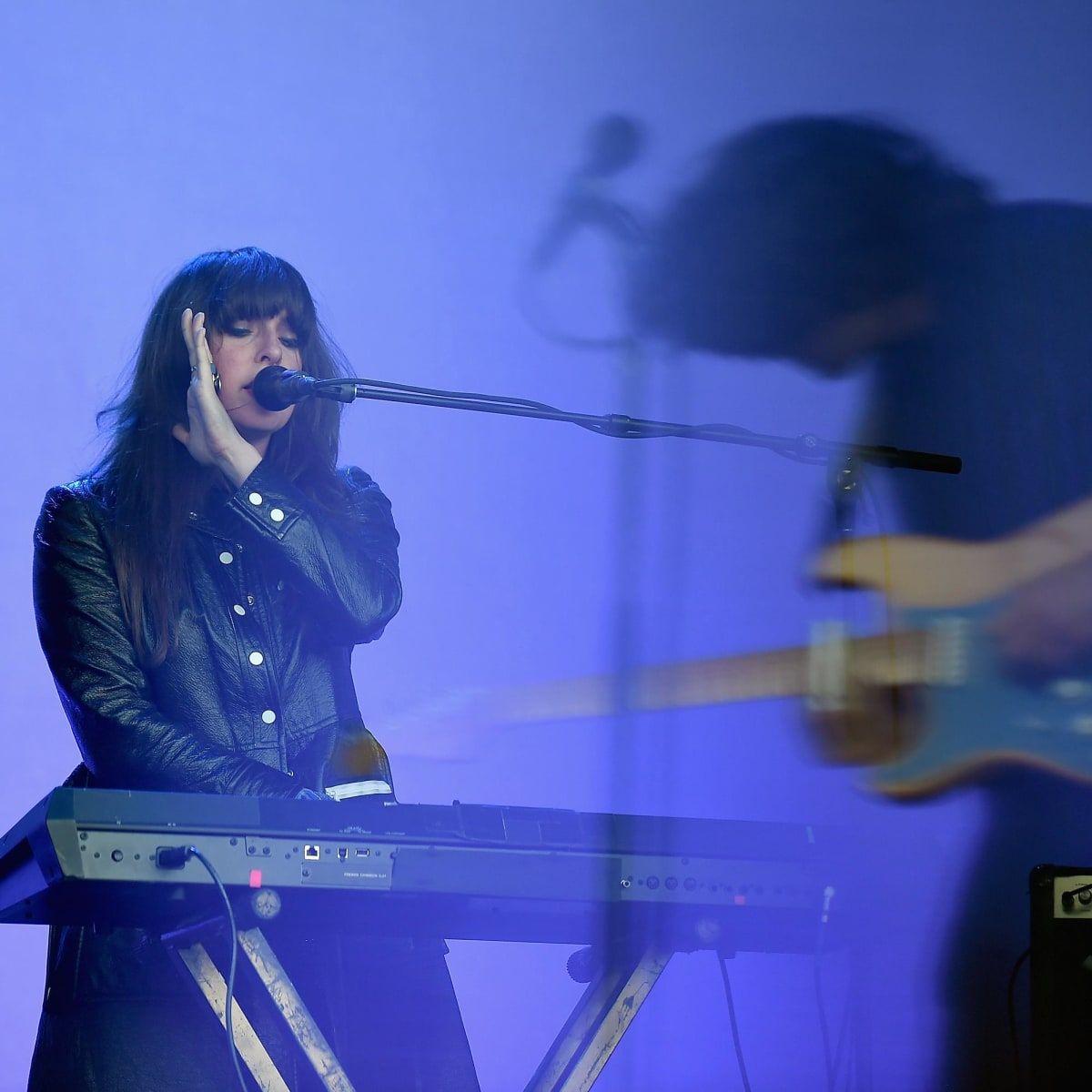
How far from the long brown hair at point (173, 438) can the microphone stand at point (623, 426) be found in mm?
231

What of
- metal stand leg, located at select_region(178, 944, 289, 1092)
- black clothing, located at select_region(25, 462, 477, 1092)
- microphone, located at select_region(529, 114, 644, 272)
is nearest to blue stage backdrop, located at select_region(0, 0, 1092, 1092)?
microphone, located at select_region(529, 114, 644, 272)

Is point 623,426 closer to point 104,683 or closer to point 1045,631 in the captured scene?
point 104,683

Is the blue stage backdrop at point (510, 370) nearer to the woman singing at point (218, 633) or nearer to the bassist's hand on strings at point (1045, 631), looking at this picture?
the woman singing at point (218, 633)

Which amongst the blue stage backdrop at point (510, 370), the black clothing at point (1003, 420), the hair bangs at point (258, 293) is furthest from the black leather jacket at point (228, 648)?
the black clothing at point (1003, 420)

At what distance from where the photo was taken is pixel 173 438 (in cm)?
196

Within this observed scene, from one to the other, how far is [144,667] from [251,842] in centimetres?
56

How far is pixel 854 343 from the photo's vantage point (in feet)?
9.15

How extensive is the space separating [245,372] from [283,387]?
295 mm

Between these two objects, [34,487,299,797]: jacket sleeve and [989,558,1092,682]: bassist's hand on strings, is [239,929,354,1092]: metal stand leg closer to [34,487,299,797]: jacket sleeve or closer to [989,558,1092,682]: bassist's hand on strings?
[34,487,299,797]: jacket sleeve

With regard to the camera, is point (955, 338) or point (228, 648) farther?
point (955, 338)

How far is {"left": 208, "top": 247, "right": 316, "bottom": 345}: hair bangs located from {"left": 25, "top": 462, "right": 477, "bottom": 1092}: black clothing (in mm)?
281

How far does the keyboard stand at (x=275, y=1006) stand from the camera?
1.39 meters

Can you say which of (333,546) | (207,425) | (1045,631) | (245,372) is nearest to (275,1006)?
(333,546)

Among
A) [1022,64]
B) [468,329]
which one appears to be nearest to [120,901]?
[468,329]
